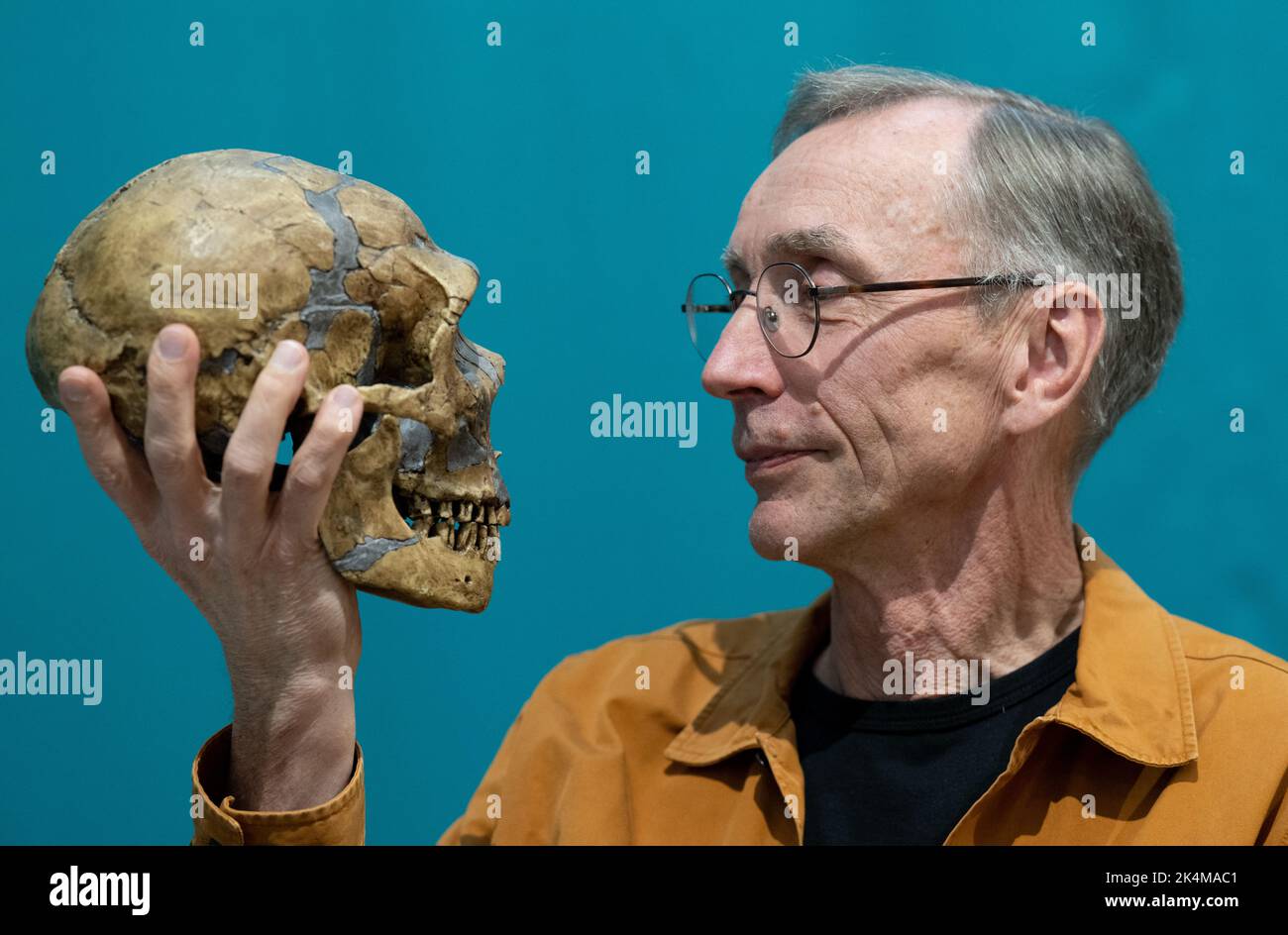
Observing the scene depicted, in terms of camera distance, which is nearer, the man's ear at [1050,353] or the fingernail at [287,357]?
the fingernail at [287,357]

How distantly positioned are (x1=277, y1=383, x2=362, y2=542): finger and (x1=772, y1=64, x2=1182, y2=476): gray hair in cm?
74

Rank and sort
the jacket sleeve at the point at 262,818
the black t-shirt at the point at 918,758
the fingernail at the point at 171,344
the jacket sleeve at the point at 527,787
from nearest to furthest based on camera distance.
Answer: the fingernail at the point at 171,344 → the jacket sleeve at the point at 262,818 → the black t-shirt at the point at 918,758 → the jacket sleeve at the point at 527,787

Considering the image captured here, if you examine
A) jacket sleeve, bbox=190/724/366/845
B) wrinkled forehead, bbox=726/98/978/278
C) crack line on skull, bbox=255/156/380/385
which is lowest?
jacket sleeve, bbox=190/724/366/845

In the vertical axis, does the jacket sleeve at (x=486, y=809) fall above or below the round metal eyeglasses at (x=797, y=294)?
below

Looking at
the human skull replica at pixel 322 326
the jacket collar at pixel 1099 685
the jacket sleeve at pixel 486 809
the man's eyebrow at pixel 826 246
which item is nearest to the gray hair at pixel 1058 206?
the man's eyebrow at pixel 826 246

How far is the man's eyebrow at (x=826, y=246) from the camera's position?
5.38 ft

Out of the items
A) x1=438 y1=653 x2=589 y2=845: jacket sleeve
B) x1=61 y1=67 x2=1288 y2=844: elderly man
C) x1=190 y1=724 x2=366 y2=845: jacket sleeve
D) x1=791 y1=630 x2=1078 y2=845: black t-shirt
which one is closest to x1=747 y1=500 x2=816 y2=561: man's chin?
x1=61 y1=67 x2=1288 y2=844: elderly man

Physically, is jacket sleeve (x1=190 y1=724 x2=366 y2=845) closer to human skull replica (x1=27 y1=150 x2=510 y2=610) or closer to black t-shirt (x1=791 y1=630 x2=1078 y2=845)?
human skull replica (x1=27 y1=150 x2=510 y2=610)

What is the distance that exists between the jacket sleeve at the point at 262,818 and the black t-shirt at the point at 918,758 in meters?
0.55

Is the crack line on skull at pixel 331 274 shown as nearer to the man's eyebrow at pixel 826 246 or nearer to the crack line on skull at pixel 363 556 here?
the crack line on skull at pixel 363 556

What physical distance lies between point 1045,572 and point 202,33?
167 centimetres

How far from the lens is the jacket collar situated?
1530mm

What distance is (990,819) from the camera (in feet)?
5.11

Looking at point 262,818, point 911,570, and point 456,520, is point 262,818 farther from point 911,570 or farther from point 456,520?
point 911,570
